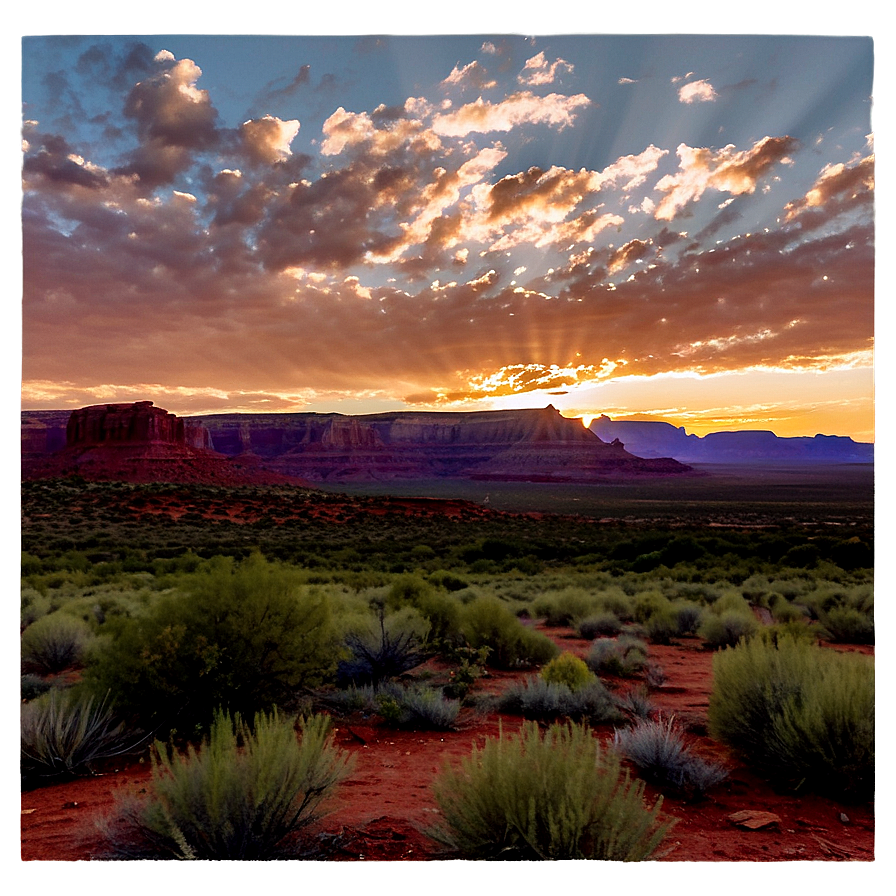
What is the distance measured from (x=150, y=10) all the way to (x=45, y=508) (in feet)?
100

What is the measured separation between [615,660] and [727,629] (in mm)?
2547

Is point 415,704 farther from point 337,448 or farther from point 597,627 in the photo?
point 337,448

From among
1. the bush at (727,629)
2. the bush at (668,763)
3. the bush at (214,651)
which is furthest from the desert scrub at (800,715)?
the bush at (727,629)

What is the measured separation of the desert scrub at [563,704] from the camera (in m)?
4.76

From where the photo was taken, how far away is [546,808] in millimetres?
2582

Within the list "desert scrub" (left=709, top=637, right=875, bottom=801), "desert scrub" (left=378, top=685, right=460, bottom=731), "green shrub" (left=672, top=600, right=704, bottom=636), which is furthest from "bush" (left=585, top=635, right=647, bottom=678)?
"desert scrub" (left=378, top=685, right=460, bottom=731)

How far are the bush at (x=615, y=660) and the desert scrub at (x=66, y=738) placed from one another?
446 centimetres

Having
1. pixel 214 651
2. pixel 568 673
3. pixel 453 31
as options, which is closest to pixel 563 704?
pixel 568 673

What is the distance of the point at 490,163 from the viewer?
4996 millimetres

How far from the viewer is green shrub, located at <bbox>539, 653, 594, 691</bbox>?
528 cm

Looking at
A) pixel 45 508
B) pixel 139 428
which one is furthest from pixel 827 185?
pixel 139 428

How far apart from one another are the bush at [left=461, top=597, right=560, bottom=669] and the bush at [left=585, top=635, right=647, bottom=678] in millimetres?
512

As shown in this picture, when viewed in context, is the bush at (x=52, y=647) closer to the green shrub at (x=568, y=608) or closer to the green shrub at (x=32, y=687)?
the green shrub at (x=32, y=687)

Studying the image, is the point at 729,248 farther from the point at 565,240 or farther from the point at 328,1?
the point at 328,1
